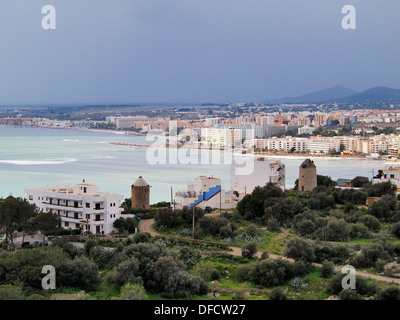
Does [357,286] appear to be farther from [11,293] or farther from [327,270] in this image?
[11,293]

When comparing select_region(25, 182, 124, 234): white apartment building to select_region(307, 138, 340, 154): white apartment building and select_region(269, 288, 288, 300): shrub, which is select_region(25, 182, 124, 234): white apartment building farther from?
select_region(307, 138, 340, 154): white apartment building

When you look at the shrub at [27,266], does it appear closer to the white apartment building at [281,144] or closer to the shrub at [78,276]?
the shrub at [78,276]

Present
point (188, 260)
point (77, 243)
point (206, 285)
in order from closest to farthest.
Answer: point (206, 285)
point (188, 260)
point (77, 243)

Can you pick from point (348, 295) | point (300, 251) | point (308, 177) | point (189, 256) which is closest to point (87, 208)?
point (189, 256)

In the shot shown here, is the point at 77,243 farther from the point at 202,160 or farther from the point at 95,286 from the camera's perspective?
the point at 202,160

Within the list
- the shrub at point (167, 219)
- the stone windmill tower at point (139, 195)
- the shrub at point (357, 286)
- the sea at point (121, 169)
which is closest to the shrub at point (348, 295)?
the shrub at point (357, 286)
